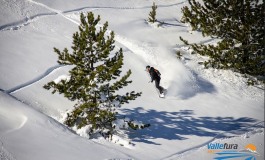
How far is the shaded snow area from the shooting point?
32.6 ft

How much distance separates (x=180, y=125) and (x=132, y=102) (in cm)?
270

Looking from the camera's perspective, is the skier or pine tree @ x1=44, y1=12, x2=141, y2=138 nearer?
pine tree @ x1=44, y1=12, x2=141, y2=138

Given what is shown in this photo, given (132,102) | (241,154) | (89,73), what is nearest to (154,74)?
(132,102)

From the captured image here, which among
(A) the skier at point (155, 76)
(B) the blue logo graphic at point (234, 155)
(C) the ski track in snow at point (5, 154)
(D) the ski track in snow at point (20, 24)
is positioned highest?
(D) the ski track in snow at point (20, 24)

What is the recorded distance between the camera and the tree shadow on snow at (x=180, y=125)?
12500 mm

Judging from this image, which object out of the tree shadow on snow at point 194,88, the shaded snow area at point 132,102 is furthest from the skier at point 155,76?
the tree shadow on snow at point 194,88

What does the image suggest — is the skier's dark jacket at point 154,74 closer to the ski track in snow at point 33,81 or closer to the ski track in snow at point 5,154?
the ski track in snow at point 33,81

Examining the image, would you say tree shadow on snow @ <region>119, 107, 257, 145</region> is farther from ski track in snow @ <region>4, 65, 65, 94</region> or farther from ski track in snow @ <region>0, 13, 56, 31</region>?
ski track in snow @ <region>0, 13, 56, 31</region>

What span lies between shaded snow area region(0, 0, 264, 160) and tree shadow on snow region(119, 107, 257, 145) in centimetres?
5

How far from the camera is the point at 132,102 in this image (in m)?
14.4

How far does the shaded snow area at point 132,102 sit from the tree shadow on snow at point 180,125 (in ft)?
0.16

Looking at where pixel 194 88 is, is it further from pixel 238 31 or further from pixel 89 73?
pixel 89 73

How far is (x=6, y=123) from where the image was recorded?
9.75m
